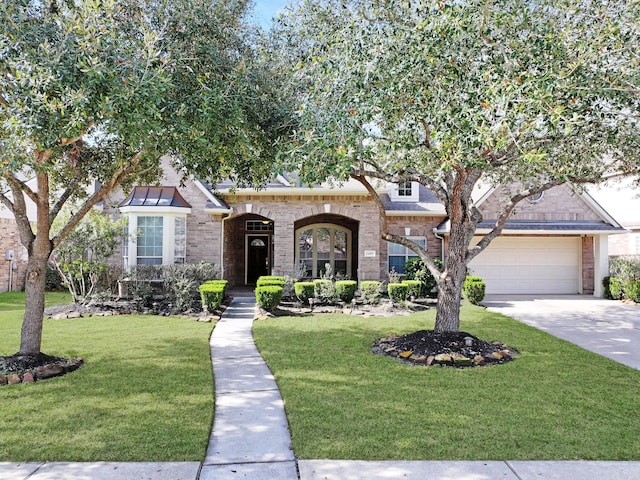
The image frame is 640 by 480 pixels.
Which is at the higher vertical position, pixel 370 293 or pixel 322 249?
pixel 322 249

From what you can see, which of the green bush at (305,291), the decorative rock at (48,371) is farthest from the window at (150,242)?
the decorative rock at (48,371)

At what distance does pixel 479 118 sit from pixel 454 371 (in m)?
3.99

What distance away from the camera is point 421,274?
50.4 ft

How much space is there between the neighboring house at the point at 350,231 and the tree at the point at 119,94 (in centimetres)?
610

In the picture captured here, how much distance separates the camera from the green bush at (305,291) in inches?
545

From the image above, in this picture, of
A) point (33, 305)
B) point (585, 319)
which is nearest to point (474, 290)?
point (585, 319)

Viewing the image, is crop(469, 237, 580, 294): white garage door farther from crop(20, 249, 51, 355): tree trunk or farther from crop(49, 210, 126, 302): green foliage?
crop(20, 249, 51, 355): tree trunk

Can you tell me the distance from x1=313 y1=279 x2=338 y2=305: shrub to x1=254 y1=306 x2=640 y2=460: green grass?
194 inches

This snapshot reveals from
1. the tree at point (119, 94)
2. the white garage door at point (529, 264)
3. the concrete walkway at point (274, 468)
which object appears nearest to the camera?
the concrete walkway at point (274, 468)

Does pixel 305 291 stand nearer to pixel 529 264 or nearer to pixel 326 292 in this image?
pixel 326 292

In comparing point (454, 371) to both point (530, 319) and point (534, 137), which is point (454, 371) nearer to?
point (534, 137)

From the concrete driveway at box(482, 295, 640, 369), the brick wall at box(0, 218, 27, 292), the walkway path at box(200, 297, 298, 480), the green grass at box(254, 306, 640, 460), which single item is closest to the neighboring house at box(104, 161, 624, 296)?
the concrete driveway at box(482, 295, 640, 369)

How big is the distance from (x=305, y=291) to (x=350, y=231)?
591cm

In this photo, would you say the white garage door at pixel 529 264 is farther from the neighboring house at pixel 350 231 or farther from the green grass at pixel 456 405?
the green grass at pixel 456 405
